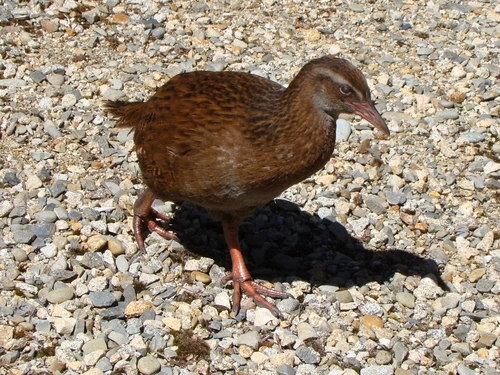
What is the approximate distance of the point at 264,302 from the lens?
573 cm

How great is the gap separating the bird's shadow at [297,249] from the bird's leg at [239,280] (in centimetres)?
22

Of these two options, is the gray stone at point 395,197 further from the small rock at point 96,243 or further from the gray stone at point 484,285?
the small rock at point 96,243

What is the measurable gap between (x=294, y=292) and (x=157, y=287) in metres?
1.03

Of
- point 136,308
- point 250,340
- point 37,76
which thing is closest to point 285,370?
point 250,340

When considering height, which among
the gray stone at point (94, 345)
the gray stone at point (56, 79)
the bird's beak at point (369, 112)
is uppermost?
the bird's beak at point (369, 112)

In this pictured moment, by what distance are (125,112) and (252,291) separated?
1.78m

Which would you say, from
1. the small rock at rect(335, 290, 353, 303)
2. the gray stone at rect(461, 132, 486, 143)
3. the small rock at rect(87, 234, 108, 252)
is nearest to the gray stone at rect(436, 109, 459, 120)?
the gray stone at rect(461, 132, 486, 143)

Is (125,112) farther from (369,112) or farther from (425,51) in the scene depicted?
(425,51)

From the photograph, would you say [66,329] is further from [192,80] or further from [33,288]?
[192,80]

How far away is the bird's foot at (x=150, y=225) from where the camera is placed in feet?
20.0

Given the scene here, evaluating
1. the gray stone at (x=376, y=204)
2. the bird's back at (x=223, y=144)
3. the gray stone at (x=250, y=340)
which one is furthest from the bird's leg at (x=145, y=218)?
the gray stone at (x=376, y=204)

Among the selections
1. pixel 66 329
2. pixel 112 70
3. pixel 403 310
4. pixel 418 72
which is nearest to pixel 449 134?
pixel 418 72

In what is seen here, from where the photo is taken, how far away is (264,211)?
6.68 metres

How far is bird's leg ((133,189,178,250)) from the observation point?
20.0ft
